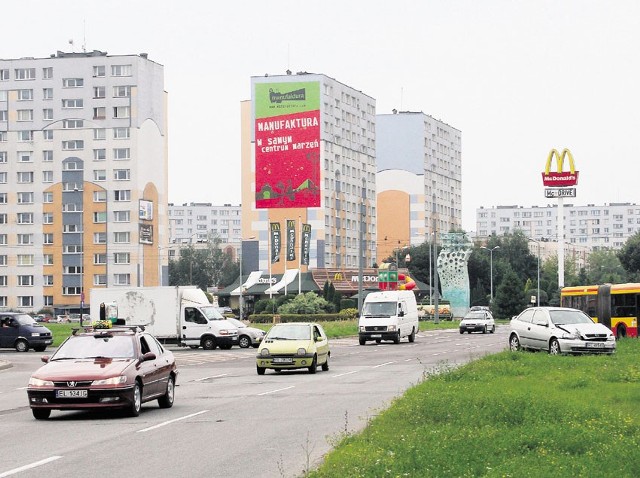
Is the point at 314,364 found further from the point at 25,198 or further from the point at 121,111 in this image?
the point at 25,198

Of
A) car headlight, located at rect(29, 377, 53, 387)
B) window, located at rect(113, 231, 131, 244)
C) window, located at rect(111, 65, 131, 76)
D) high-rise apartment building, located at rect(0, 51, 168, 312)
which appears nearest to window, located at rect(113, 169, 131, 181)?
high-rise apartment building, located at rect(0, 51, 168, 312)

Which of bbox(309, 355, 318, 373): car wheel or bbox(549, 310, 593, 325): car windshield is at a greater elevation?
bbox(549, 310, 593, 325): car windshield

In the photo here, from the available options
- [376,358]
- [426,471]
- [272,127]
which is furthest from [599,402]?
[272,127]

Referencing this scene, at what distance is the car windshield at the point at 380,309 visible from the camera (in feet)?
191

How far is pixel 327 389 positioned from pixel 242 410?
19.0ft

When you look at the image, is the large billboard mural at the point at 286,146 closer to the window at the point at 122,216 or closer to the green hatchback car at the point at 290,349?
the window at the point at 122,216

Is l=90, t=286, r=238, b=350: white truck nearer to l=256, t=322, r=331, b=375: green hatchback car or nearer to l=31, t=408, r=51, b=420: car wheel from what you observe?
l=256, t=322, r=331, b=375: green hatchback car

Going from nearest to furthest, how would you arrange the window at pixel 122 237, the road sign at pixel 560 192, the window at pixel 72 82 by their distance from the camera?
the road sign at pixel 560 192
the window at pixel 122 237
the window at pixel 72 82

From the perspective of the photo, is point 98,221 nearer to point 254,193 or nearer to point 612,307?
point 254,193

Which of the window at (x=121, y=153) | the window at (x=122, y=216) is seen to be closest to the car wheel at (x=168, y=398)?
the window at (x=122, y=216)

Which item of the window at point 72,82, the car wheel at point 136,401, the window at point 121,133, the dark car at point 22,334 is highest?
the window at point 72,82

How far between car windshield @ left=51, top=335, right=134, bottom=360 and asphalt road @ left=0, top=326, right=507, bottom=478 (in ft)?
3.39

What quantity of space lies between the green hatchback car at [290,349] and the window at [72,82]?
103m

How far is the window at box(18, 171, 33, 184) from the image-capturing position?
134m
